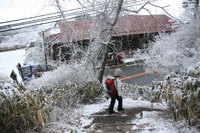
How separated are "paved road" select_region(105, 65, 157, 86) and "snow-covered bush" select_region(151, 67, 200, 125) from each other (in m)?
12.9

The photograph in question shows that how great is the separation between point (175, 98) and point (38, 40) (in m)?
23.3

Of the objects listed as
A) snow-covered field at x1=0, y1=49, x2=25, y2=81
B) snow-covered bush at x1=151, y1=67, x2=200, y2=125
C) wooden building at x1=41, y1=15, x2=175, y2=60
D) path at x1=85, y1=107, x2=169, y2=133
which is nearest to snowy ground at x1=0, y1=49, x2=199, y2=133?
path at x1=85, y1=107, x2=169, y2=133

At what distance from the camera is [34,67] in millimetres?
23016

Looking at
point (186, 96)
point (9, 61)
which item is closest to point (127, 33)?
point (186, 96)

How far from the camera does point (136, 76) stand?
23.5 metres

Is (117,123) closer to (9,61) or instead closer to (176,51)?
(176,51)

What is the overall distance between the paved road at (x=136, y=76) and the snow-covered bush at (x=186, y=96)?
507 inches

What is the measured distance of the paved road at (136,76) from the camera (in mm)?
21780

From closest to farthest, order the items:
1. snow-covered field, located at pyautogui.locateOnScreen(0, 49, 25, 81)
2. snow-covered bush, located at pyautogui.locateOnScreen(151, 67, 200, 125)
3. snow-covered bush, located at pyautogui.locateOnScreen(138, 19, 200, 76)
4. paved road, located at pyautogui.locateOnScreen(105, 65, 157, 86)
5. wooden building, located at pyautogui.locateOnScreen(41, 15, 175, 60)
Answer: snow-covered bush, located at pyautogui.locateOnScreen(151, 67, 200, 125)
wooden building, located at pyautogui.locateOnScreen(41, 15, 175, 60)
snow-covered bush, located at pyautogui.locateOnScreen(138, 19, 200, 76)
paved road, located at pyautogui.locateOnScreen(105, 65, 157, 86)
snow-covered field, located at pyautogui.locateOnScreen(0, 49, 25, 81)

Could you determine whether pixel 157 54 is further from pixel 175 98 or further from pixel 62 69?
pixel 175 98

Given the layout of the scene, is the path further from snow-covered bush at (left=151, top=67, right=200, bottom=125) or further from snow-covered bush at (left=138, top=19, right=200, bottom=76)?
snow-covered bush at (left=138, top=19, right=200, bottom=76)

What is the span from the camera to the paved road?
21780 mm

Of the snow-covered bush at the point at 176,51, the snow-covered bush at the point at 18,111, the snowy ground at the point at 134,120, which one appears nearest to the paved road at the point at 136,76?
the snow-covered bush at the point at 176,51

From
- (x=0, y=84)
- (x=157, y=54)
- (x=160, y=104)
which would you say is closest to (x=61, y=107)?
(x=0, y=84)
